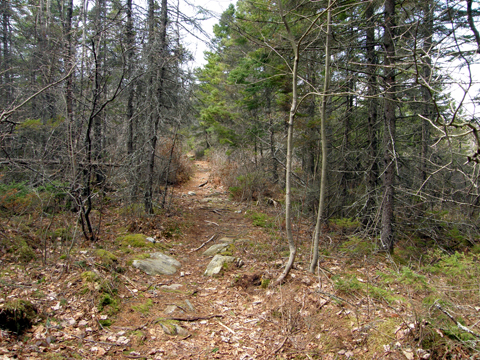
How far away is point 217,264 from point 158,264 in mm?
1254

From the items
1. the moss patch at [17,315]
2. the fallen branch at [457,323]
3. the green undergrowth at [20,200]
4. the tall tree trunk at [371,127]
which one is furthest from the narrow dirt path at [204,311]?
the tall tree trunk at [371,127]

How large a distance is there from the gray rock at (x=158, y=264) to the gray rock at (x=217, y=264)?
28.9 inches

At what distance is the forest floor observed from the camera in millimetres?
3143

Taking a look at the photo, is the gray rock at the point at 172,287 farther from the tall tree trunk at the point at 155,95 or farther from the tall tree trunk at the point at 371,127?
the tall tree trunk at the point at 371,127

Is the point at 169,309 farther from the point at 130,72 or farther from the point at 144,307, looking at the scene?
the point at 130,72

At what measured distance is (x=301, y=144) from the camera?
905cm

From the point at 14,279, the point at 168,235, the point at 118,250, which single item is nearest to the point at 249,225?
the point at 168,235

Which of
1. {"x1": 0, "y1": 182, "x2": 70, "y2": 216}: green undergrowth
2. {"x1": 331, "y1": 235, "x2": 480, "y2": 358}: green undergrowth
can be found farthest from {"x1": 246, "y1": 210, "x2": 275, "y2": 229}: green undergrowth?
{"x1": 0, "y1": 182, "x2": 70, "y2": 216}: green undergrowth

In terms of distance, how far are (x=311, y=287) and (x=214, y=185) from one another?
11383 millimetres

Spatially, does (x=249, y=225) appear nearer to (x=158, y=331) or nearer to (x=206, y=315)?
(x=206, y=315)

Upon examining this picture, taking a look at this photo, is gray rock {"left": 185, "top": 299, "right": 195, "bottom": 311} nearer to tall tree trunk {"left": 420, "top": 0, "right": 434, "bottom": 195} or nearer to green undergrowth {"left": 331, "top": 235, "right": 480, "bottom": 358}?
green undergrowth {"left": 331, "top": 235, "right": 480, "bottom": 358}

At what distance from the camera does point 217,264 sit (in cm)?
616

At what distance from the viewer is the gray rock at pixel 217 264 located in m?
5.99

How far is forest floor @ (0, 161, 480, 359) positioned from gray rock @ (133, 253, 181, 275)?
0.16m
